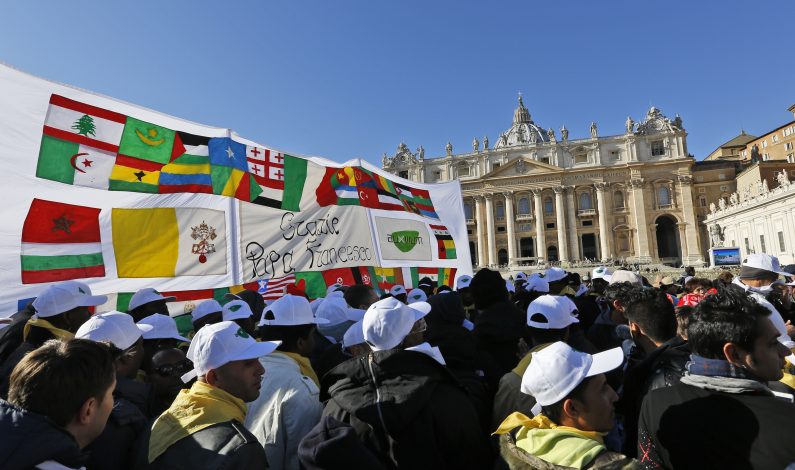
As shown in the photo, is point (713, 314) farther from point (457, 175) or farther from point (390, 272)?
point (457, 175)

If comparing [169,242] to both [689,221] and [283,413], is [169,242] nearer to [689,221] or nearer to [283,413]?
[283,413]

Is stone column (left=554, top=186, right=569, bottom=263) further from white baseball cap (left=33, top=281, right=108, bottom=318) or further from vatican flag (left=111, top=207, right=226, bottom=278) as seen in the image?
white baseball cap (left=33, top=281, right=108, bottom=318)

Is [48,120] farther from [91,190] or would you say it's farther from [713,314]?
[713,314]

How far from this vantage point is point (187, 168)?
5176mm

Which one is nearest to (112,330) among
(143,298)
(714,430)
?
(143,298)

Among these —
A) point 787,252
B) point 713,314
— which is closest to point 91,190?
point 713,314

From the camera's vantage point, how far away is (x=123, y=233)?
449 cm

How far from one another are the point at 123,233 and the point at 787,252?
30.1 metres

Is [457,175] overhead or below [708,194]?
overhead

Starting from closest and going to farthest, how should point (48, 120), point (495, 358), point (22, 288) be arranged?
point (495, 358) → point (22, 288) → point (48, 120)

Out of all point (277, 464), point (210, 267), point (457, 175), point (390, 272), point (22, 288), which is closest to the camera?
point (277, 464)

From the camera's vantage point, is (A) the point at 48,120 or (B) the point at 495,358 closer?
(B) the point at 495,358

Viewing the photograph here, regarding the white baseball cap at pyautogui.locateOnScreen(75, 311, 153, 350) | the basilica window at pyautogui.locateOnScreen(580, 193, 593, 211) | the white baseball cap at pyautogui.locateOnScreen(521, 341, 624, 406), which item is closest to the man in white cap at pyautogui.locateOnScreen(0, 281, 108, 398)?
the white baseball cap at pyautogui.locateOnScreen(75, 311, 153, 350)

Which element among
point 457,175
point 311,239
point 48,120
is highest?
point 457,175
